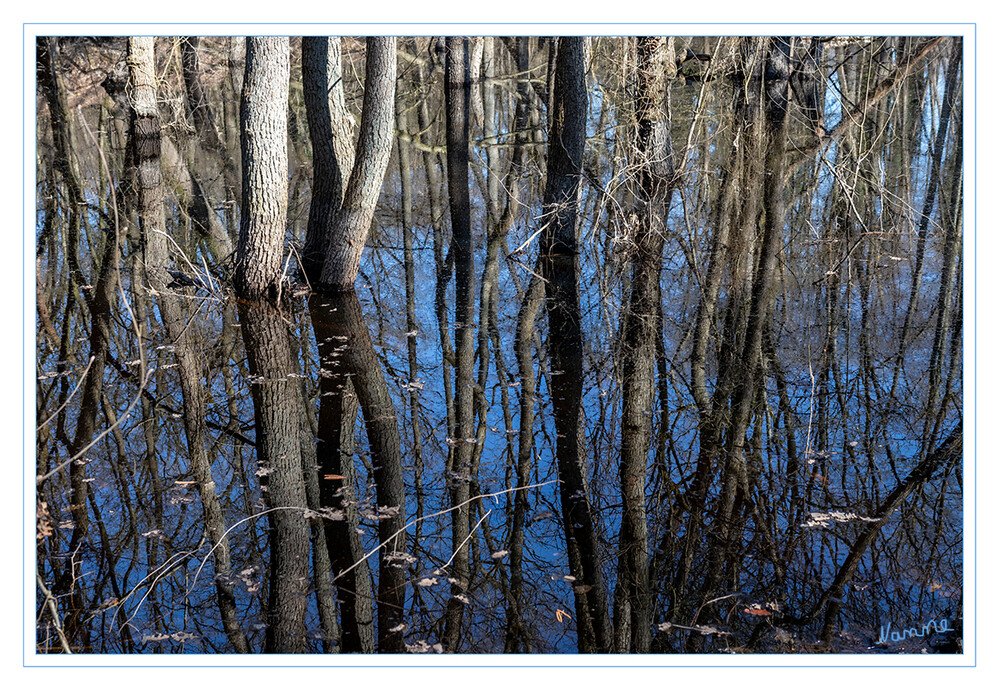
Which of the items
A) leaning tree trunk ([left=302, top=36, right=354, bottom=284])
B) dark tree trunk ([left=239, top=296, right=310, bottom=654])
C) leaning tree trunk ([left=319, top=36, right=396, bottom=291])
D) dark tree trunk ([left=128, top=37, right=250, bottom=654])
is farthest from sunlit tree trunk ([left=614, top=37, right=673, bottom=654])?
leaning tree trunk ([left=302, top=36, right=354, bottom=284])

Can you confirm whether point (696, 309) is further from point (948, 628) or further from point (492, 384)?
point (948, 628)

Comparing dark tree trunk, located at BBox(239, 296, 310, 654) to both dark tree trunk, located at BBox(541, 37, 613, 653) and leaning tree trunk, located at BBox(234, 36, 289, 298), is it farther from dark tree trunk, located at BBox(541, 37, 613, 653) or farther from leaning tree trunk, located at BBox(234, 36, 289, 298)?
dark tree trunk, located at BBox(541, 37, 613, 653)

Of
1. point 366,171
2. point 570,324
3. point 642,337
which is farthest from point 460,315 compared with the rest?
point 642,337

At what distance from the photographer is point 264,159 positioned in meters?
8.42

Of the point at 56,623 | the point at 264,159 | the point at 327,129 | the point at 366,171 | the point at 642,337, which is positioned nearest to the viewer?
the point at 56,623

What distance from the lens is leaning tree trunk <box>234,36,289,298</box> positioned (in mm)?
8219

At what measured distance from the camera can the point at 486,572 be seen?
4.50m

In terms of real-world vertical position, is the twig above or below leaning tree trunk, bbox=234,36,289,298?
below

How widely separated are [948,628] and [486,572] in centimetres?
223

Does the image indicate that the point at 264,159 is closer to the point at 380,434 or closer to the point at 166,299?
the point at 166,299

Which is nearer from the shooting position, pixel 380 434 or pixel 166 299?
pixel 380 434

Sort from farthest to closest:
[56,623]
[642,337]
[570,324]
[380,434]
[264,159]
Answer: [264,159] < [570,324] < [642,337] < [380,434] < [56,623]

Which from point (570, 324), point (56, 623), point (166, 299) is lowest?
point (56, 623)
